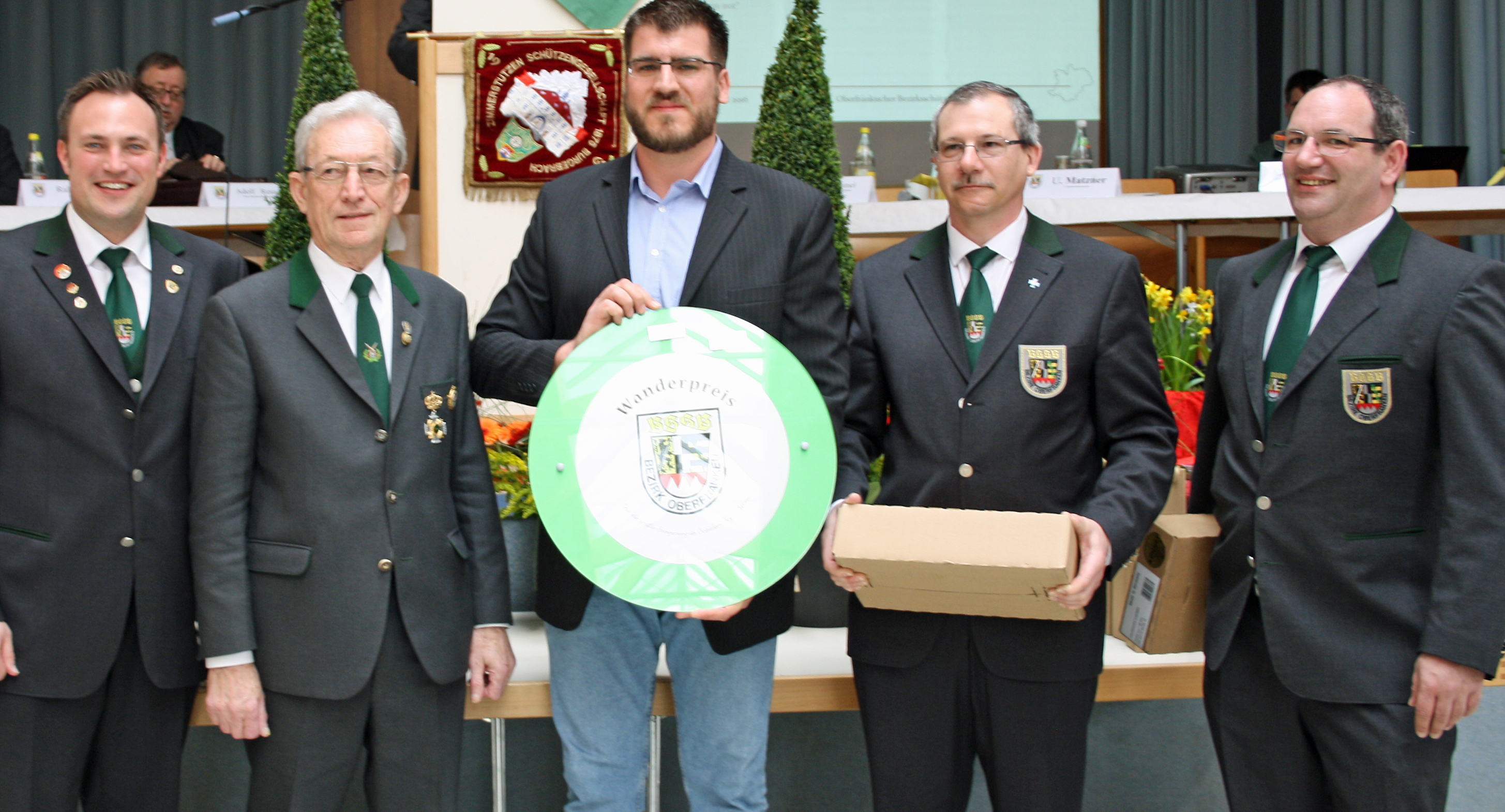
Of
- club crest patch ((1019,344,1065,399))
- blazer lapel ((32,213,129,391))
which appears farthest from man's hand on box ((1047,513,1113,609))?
blazer lapel ((32,213,129,391))

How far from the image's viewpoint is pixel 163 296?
193 centimetres

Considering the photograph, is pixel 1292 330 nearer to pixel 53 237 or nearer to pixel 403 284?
pixel 403 284

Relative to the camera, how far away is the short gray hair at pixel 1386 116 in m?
1.78

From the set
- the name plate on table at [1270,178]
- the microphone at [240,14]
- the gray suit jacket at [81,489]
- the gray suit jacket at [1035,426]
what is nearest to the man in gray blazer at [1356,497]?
the gray suit jacket at [1035,426]

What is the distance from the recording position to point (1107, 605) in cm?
239

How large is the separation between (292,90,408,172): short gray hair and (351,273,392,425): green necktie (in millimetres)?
202

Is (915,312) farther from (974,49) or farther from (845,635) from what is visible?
(974,49)

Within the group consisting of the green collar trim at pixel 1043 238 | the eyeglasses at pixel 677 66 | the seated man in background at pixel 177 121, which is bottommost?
the green collar trim at pixel 1043 238

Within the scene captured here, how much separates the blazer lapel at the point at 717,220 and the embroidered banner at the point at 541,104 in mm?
1536

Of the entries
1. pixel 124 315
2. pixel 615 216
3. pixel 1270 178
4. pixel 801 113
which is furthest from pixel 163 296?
pixel 1270 178

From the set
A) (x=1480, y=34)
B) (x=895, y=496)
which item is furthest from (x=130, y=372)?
(x=1480, y=34)

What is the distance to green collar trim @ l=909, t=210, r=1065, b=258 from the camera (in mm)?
1863

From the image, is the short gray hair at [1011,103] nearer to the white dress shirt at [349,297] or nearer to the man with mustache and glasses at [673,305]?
the man with mustache and glasses at [673,305]

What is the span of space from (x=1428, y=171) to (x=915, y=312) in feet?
14.6
